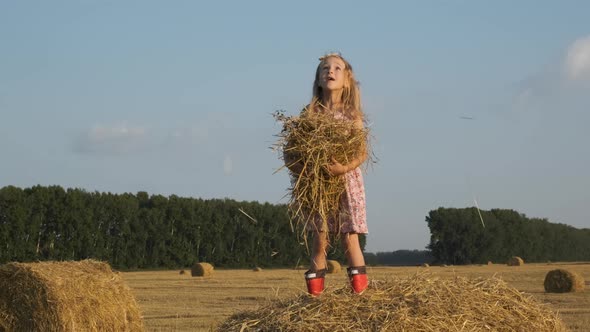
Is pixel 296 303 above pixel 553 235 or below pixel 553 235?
below

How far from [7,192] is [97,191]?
16.8ft

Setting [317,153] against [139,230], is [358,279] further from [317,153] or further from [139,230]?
[139,230]

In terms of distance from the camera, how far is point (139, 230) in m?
43.2

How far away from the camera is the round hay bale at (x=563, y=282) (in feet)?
66.3

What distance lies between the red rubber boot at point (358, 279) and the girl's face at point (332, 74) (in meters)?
1.28

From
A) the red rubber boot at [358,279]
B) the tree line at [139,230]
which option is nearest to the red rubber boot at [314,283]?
the red rubber boot at [358,279]

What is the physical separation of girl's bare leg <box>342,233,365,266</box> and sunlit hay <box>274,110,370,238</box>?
195mm

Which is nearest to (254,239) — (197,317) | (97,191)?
(97,191)

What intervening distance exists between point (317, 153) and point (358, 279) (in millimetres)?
882

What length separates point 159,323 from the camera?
13.1 m

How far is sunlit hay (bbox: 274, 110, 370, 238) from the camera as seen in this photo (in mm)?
5887

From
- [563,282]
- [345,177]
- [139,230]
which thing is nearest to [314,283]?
[345,177]

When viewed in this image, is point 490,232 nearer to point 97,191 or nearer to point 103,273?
point 97,191

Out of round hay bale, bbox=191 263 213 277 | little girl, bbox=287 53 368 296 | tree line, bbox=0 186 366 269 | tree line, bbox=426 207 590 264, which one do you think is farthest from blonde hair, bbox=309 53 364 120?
tree line, bbox=426 207 590 264
